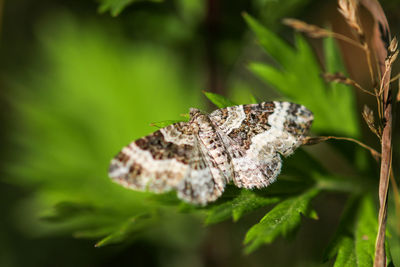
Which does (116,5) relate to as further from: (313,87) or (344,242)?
(344,242)

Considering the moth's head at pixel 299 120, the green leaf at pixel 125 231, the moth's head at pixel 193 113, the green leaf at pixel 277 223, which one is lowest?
the green leaf at pixel 277 223

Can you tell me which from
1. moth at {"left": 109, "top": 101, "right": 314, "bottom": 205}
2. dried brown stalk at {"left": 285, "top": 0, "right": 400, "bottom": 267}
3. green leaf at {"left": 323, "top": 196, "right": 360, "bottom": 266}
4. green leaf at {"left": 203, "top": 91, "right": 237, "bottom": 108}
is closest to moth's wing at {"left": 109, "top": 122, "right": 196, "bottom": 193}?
moth at {"left": 109, "top": 101, "right": 314, "bottom": 205}

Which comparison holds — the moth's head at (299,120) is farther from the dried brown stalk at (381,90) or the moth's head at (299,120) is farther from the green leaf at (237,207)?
the green leaf at (237,207)

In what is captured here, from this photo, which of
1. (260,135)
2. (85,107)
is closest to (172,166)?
(260,135)

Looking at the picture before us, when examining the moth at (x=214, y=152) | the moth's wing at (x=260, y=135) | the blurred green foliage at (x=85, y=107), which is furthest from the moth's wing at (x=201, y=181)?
the blurred green foliage at (x=85, y=107)

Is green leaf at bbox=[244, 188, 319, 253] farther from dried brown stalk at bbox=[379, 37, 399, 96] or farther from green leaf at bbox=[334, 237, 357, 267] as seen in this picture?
dried brown stalk at bbox=[379, 37, 399, 96]

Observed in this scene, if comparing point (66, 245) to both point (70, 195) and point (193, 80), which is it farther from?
point (193, 80)

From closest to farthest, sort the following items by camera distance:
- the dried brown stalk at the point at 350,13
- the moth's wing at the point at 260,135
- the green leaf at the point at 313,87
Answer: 1. the dried brown stalk at the point at 350,13
2. the moth's wing at the point at 260,135
3. the green leaf at the point at 313,87
